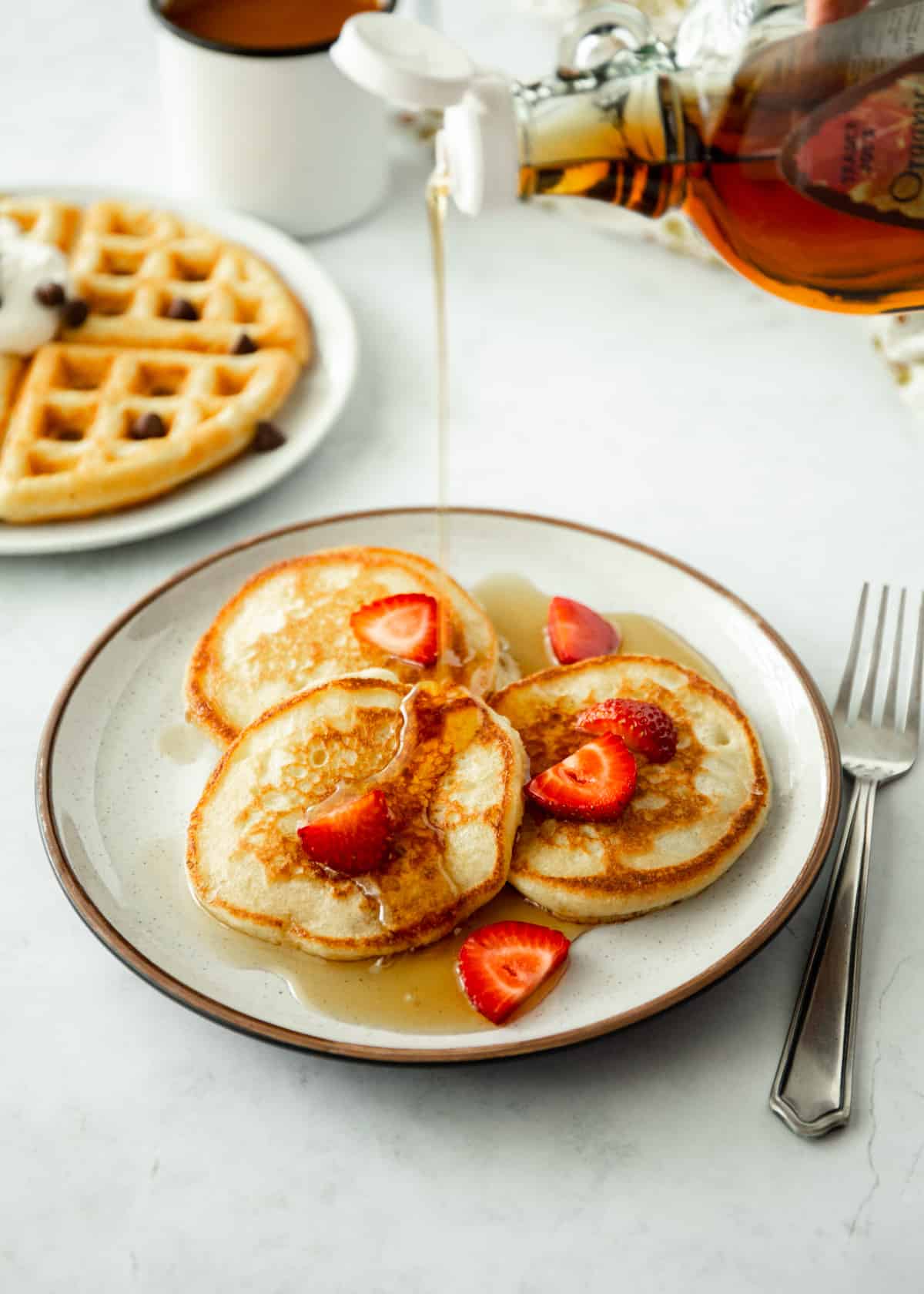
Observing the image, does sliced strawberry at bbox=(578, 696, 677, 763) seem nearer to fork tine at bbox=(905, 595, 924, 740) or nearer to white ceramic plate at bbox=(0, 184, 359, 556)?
fork tine at bbox=(905, 595, 924, 740)

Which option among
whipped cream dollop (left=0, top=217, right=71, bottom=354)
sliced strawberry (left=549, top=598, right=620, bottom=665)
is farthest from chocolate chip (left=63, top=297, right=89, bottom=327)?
sliced strawberry (left=549, top=598, right=620, bottom=665)

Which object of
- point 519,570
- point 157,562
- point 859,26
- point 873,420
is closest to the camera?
point 859,26

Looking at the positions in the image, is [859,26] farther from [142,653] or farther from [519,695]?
[142,653]

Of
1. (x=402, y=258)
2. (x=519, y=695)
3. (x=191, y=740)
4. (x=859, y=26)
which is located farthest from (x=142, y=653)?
(x=402, y=258)

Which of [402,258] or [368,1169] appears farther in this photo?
[402,258]

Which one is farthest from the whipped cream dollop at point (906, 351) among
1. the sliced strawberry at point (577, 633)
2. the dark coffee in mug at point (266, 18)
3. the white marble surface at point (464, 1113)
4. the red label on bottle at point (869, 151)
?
the dark coffee in mug at point (266, 18)

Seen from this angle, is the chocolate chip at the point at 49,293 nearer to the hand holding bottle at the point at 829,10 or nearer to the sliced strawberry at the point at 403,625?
the sliced strawberry at the point at 403,625

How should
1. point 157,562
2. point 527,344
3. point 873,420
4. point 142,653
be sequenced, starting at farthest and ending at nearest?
point 527,344 → point 873,420 → point 157,562 → point 142,653

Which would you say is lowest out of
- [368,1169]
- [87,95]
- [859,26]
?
[368,1169]
